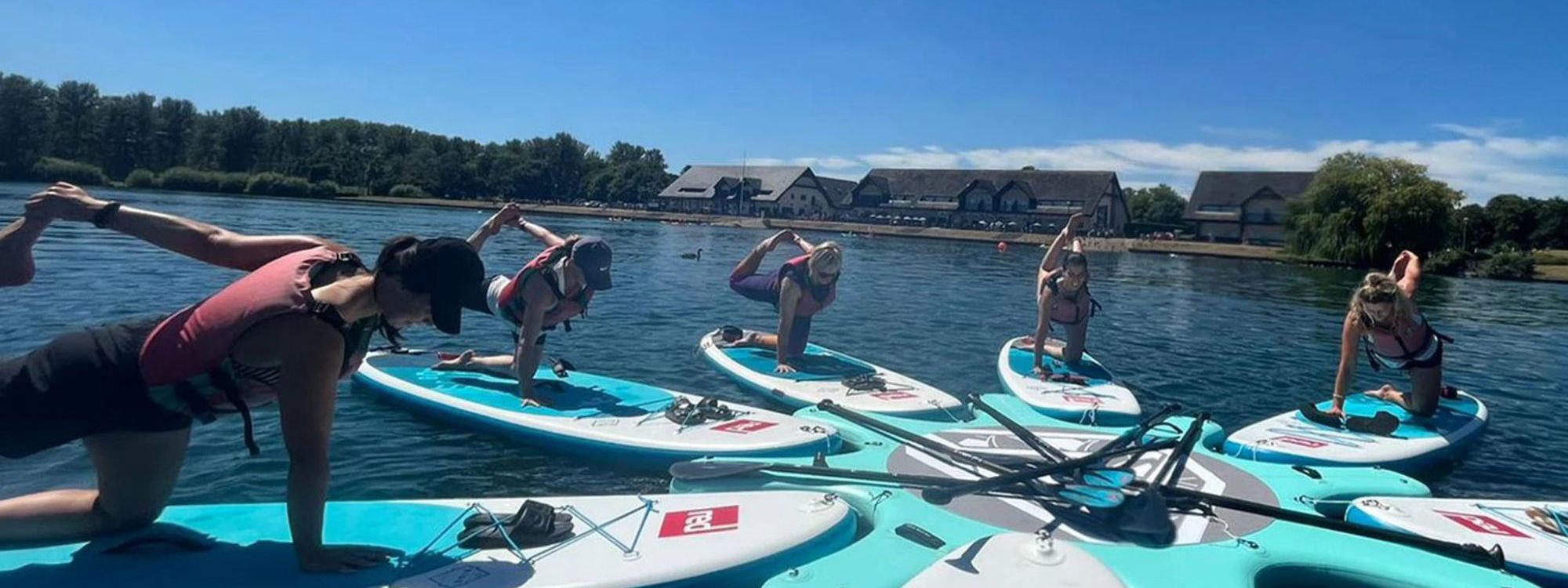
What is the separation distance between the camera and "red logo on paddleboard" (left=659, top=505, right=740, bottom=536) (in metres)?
4.93

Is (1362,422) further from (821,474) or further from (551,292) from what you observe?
(551,292)

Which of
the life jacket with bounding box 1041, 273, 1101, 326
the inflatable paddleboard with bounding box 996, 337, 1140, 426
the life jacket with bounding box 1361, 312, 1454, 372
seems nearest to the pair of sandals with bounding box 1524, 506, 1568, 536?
the life jacket with bounding box 1361, 312, 1454, 372

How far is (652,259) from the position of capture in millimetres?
34562

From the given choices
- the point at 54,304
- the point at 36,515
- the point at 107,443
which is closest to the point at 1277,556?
the point at 107,443

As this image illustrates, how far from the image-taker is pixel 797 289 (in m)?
10.6

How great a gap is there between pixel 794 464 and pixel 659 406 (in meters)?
2.66

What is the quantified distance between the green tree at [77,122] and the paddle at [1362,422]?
111305 millimetres

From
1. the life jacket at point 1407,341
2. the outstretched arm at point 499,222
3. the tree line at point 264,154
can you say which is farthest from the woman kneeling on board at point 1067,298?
the tree line at point 264,154

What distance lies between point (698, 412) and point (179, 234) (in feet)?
15.2

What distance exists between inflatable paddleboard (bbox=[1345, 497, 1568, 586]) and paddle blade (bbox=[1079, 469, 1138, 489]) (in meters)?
1.61

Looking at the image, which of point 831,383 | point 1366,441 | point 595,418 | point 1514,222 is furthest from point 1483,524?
point 1514,222

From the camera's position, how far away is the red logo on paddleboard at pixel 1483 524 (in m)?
5.71

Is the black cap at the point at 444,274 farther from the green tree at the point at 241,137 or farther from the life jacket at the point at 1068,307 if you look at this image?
the green tree at the point at 241,137

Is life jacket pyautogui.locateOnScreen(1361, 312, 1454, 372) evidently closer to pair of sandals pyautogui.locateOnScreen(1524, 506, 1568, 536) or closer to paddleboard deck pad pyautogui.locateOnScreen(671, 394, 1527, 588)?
paddleboard deck pad pyautogui.locateOnScreen(671, 394, 1527, 588)
